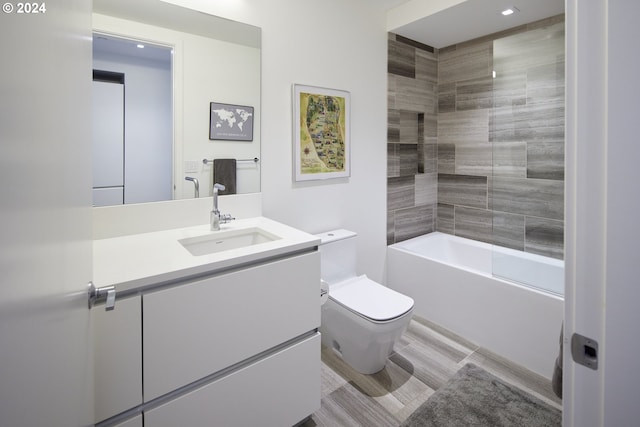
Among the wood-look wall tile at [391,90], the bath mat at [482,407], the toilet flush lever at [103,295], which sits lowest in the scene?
the bath mat at [482,407]

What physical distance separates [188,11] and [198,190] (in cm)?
96

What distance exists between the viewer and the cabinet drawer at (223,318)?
1180mm

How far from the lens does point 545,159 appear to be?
7.11 feet

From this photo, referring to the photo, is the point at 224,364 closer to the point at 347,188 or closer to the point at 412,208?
the point at 347,188

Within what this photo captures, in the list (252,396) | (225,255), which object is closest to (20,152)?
(225,255)

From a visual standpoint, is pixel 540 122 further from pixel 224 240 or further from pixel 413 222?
pixel 224 240

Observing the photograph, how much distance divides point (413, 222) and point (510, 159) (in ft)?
3.47

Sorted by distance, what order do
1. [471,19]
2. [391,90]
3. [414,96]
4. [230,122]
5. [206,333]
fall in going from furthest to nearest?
1. [414,96]
2. [391,90]
3. [471,19]
4. [230,122]
5. [206,333]

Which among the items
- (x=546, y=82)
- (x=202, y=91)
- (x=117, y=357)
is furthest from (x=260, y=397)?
(x=546, y=82)

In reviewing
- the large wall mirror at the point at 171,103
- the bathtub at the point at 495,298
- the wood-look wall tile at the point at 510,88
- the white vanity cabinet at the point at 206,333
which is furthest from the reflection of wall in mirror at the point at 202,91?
the wood-look wall tile at the point at 510,88

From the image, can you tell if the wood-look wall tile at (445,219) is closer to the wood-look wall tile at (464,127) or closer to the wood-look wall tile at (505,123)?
the wood-look wall tile at (464,127)

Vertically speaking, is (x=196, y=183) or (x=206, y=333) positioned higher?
(x=196, y=183)

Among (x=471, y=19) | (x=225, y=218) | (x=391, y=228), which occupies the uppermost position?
(x=471, y=19)

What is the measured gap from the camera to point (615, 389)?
0.57m
